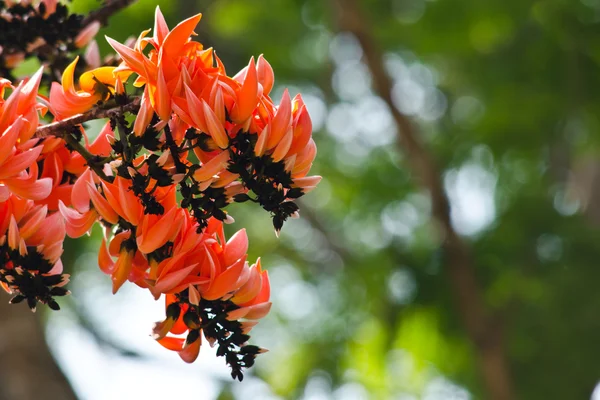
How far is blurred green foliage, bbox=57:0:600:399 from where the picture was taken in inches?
165

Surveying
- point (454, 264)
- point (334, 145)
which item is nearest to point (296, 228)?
point (334, 145)

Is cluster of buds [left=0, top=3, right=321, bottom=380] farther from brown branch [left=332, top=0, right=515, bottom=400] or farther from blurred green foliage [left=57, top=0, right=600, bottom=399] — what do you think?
brown branch [left=332, top=0, right=515, bottom=400]

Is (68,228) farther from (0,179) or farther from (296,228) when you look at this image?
(296,228)

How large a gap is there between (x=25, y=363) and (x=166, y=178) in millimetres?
1965

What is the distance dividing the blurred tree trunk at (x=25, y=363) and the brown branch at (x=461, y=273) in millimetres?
2067

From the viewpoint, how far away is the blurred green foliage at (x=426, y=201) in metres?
4.19

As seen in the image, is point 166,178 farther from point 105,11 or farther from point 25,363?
point 25,363

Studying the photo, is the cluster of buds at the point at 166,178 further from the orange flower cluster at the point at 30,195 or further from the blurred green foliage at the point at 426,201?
the blurred green foliage at the point at 426,201

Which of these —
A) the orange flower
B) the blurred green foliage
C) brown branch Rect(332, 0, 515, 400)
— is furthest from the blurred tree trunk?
brown branch Rect(332, 0, 515, 400)

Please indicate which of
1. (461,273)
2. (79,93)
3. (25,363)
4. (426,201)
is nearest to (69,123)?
(79,93)

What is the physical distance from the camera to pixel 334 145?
5887mm

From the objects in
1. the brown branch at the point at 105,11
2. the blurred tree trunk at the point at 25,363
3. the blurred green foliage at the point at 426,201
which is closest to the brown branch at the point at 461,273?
the blurred green foliage at the point at 426,201

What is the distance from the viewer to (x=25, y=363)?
2.58 meters

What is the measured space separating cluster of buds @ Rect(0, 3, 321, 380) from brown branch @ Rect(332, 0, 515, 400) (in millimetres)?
3139
